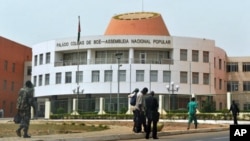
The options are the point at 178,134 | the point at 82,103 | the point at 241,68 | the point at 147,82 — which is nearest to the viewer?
the point at 178,134

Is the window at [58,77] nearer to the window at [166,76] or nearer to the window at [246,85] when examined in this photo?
the window at [166,76]

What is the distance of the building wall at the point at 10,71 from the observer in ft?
222

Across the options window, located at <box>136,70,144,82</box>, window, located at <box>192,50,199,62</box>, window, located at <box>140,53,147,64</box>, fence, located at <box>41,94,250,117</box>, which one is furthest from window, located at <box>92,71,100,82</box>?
window, located at <box>192,50,199,62</box>

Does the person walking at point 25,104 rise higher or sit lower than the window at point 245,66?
lower

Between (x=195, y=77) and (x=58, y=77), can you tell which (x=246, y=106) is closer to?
(x=195, y=77)

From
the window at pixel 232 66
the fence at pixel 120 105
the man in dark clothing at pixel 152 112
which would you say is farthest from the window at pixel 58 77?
the man in dark clothing at pixel 152 112

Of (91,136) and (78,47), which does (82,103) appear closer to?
(78,47)

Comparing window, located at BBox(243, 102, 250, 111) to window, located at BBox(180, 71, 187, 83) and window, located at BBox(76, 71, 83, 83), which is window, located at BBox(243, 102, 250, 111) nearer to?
window, located at BBox(180, 71, 187, 83)

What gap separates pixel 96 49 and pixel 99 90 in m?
6.18

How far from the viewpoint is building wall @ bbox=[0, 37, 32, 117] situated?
67.8m

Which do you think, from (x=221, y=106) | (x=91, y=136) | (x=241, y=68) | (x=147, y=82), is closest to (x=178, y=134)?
(x=91, y=136)

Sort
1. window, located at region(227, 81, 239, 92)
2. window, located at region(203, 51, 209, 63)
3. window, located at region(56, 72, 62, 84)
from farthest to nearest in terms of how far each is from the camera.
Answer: window, located at region(227, 81, 239, 92)
window, located at region(203, 51, 209, 63)
window, located at region(56, 72, 62, 84)

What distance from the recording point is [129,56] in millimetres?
59688

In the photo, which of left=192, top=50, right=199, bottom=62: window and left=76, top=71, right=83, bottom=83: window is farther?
left=192, top=50, right=199, bottom=62: window
